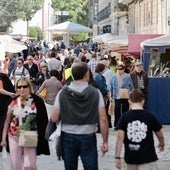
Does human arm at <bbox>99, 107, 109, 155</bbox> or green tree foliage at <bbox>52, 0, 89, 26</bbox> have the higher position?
green tree foliage at <bbox>52, 0, 89, 26</bbox>

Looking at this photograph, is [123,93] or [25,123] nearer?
[25,123]

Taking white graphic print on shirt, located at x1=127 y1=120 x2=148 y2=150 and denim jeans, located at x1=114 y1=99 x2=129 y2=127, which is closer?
white graphic print on shirt, located at x1=127 y1=120 x2=148 y2=150

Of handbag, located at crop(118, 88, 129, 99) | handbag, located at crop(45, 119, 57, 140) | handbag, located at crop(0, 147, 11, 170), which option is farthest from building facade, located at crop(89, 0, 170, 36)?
handbag, located at crop(45, 119, 57, 140)

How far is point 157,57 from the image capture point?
51.6 feet

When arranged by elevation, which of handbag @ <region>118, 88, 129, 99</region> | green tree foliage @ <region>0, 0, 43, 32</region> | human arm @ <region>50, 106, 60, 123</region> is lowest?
handbag @ <region>118, 88, 129, 99</region>

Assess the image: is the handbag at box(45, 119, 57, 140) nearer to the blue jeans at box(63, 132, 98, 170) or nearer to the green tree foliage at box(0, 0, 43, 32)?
the blue jeans at box(63, 132, 98, 170)

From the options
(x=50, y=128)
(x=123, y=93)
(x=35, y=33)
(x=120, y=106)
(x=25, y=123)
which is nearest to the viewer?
(x=50, y=128)

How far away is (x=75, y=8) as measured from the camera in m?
101

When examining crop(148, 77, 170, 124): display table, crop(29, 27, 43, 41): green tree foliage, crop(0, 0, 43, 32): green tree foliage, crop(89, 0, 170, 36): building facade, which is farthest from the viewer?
crop(29, 27, 43, 41): green tree foliage

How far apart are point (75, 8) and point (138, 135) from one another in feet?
312

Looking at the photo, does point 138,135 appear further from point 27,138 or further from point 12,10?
point 12,10

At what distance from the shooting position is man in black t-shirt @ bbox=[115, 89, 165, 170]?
6.62 meters

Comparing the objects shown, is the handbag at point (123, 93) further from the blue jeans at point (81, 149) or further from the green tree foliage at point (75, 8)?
the green tree foliage at point (75, 8)

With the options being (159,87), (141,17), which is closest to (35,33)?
(141,17)
